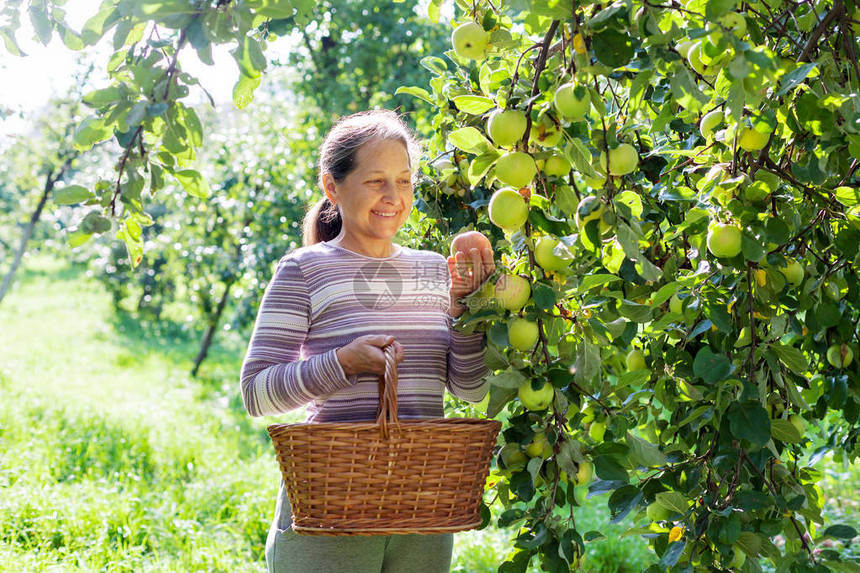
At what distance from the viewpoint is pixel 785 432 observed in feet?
4.13

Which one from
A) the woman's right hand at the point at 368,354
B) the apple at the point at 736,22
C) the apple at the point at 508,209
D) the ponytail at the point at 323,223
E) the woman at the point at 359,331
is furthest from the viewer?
the ponytail at the point at 323,223

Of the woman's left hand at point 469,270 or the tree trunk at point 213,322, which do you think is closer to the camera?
the woman's left hand at point 469,270

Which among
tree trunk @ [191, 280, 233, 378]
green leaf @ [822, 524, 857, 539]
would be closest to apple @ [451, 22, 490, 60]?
green leaf @ [822, 524, 857, 539]

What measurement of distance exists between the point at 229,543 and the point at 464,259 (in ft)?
7.00

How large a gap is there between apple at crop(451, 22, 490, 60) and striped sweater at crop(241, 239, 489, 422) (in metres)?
0.47

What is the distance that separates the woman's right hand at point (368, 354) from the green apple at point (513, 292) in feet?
0.68

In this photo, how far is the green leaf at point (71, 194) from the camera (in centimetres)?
89

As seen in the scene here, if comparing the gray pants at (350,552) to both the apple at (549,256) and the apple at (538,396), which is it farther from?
the apple at (549,256)

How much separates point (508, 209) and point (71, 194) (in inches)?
20.8

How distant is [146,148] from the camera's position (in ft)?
3.55

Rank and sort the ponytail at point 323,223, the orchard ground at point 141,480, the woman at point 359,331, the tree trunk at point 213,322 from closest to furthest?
the woman at point 359,331 < the ponytail at point 323,223 < the orchard ground at point 141,480 < the tree trunk at point 213,322

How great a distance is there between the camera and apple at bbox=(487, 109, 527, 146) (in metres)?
1.05

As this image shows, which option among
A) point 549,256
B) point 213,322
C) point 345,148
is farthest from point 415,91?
point 213,322

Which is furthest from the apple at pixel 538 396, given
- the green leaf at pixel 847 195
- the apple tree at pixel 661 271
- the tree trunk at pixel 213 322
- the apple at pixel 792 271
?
the tree trunk at pixel 213 322
